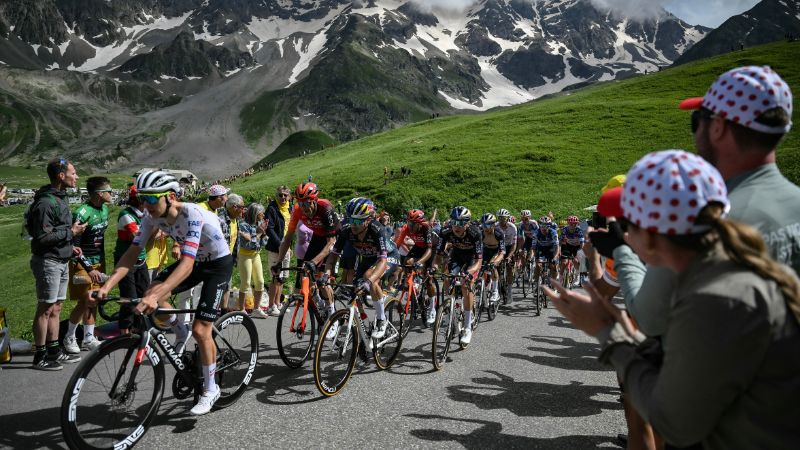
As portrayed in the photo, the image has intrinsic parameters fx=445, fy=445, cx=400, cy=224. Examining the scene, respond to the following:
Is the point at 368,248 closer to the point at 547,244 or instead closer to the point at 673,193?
the point at 673,193

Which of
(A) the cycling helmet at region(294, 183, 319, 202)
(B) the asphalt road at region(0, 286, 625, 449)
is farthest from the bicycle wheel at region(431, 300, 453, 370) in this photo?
(A) the cycling helmet at region(294, 183, 319, 202)

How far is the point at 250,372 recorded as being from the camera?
6.25m

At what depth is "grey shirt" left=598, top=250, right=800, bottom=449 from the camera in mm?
1570

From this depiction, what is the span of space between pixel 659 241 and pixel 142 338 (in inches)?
195

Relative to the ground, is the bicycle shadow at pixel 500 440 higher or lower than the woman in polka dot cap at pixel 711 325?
lower

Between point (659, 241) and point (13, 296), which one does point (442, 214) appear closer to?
point (13, 296)

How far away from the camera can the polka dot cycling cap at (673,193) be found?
6.01 feet

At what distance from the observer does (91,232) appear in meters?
8.04

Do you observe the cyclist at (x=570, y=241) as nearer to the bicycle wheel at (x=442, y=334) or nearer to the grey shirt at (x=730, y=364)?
the bicycle wheel at (x=442, y=334)

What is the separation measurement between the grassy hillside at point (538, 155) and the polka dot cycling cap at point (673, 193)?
103ft

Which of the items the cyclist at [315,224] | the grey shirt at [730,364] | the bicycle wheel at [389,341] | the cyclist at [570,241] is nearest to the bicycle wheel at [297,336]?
the cyclist at [315,224]

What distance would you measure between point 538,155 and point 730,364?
4828cm

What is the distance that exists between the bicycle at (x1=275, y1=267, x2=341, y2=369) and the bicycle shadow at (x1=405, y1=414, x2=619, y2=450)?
2.83 m

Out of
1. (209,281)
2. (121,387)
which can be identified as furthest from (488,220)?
(121,387)
